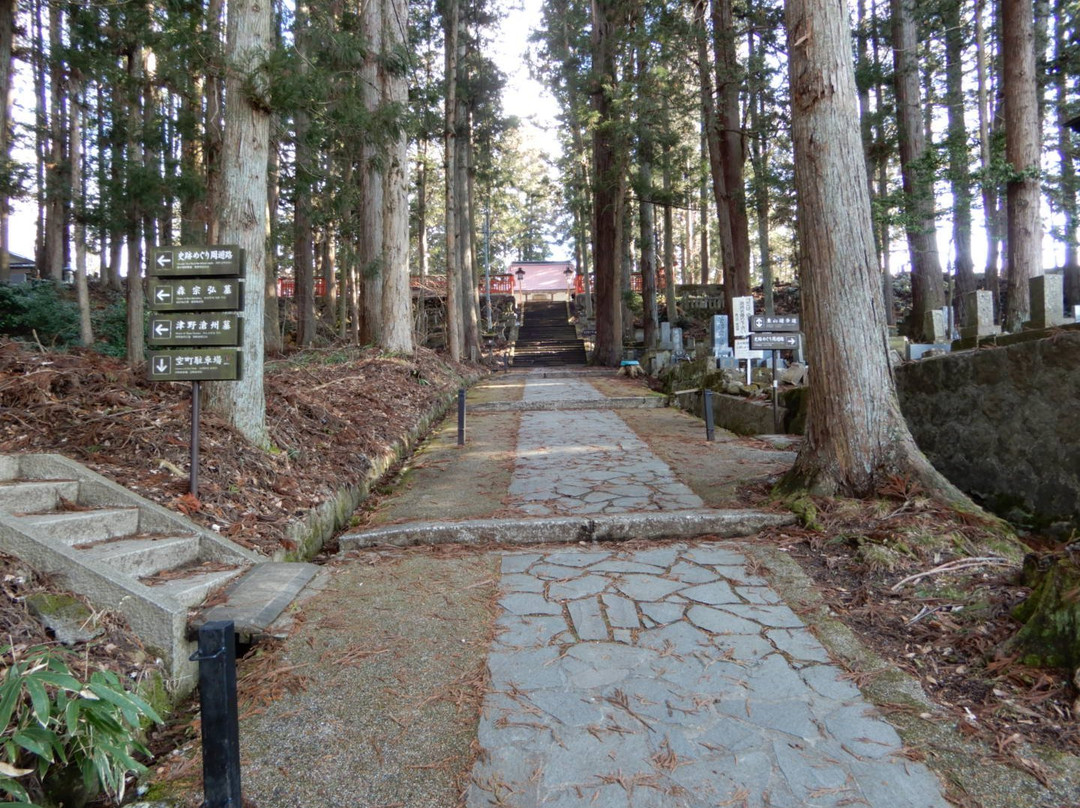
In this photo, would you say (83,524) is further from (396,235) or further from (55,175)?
(55,175)

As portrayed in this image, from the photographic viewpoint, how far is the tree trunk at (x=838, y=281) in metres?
5.02

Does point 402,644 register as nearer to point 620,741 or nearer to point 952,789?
point 620,741

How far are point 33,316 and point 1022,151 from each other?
22.2m

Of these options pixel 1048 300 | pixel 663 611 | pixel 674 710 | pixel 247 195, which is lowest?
pixel 674 710

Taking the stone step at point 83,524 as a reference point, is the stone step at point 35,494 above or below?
above

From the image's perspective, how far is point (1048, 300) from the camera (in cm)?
862

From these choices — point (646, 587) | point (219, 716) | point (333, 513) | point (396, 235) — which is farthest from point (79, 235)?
point (219, 716)

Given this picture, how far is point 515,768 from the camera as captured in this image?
97.4 inches

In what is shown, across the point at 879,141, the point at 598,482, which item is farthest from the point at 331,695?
the point at 879,141

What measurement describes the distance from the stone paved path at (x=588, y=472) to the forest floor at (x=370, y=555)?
91cm

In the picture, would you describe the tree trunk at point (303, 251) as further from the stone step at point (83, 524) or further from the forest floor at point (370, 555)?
the stone step at point (83, 524)

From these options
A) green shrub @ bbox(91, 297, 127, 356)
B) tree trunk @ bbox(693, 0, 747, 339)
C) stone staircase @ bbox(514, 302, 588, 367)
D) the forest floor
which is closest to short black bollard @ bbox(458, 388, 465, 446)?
the forest floor

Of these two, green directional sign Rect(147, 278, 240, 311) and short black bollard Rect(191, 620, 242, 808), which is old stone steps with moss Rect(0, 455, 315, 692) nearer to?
short black bollard Rect(191, 620, 242, 808)

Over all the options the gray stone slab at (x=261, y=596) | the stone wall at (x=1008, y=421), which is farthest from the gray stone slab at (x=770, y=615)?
the gray stone slab at (x=261, y=596)
